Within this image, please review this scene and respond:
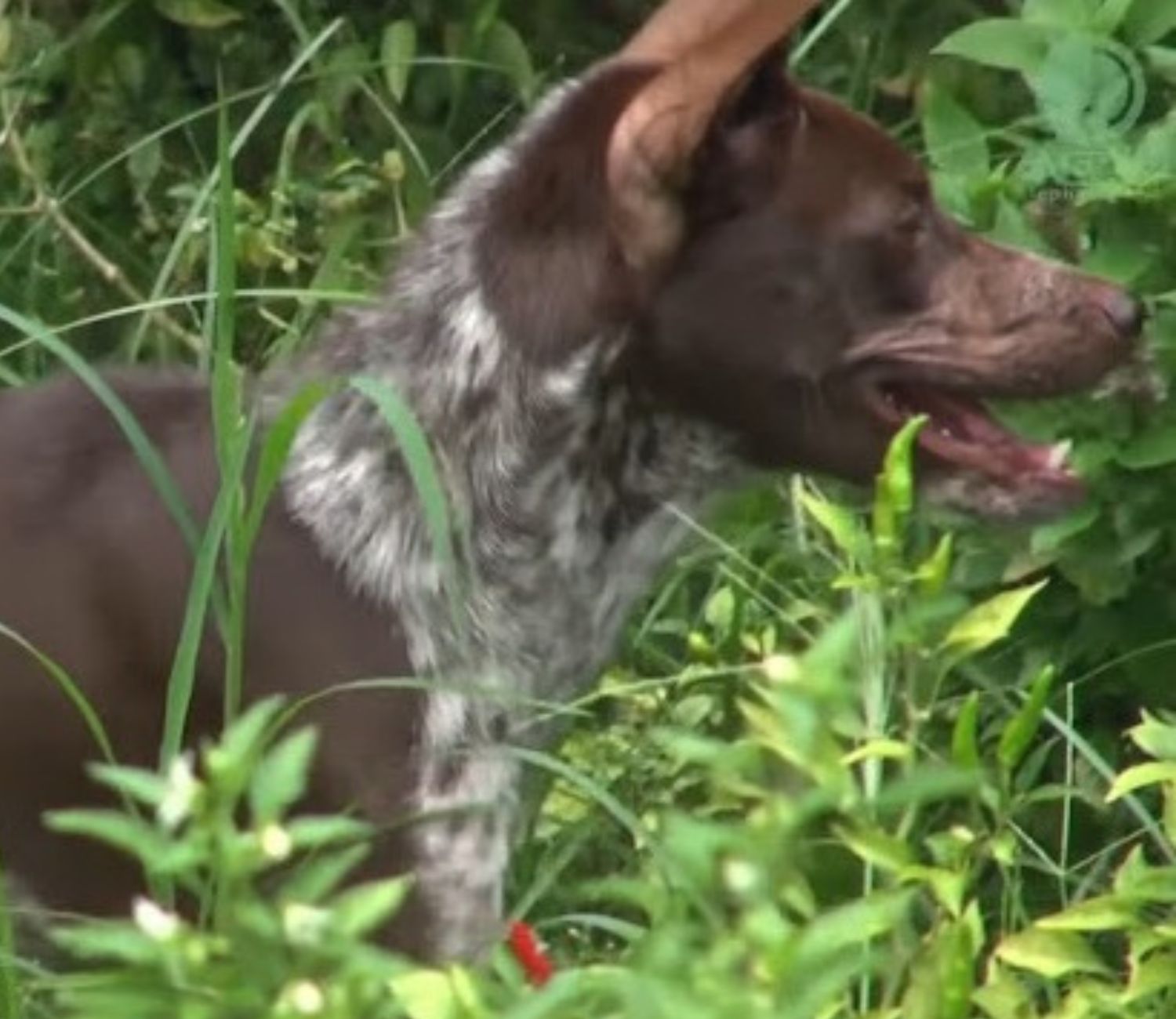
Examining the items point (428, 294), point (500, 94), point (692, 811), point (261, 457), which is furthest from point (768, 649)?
point (500, 94)

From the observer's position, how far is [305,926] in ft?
9.26

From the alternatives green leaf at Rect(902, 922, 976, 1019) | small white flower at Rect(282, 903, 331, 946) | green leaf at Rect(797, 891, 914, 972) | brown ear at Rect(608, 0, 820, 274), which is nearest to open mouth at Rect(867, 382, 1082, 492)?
brown ear at Rect(608, 0, 820, 274)

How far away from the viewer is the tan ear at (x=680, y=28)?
473 cm

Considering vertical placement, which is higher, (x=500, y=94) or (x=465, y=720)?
(x=465, y=720)

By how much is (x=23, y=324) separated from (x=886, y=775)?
1.02 m

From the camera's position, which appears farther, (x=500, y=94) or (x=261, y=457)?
(x=500, y=94)

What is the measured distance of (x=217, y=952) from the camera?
9.45ft

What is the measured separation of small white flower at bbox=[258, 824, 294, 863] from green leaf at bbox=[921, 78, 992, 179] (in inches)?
102

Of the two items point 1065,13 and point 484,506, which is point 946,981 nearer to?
point 484,506

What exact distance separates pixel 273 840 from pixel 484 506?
6.08ft

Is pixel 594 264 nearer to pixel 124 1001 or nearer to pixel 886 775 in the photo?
pixel 886 775

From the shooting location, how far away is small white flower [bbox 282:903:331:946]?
282 cm

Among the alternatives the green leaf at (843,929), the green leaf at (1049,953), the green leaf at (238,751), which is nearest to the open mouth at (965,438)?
the green leaf at (1049,953)

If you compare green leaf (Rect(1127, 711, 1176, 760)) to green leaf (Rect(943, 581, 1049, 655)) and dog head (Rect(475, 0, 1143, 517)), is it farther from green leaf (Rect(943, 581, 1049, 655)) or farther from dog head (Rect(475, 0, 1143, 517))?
dog head (Rect(475, 0, 1143, 517))
